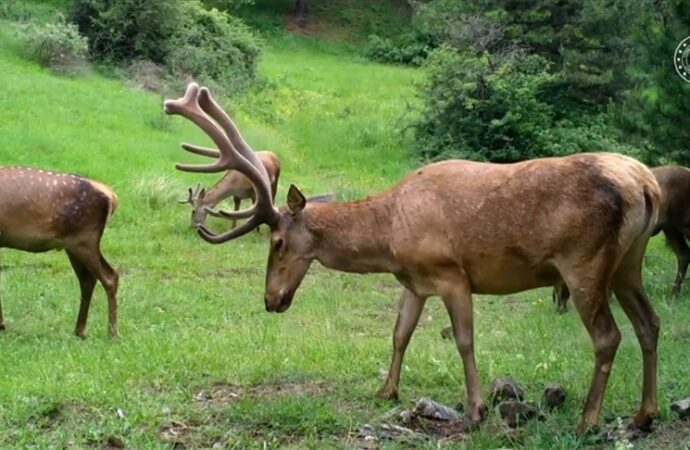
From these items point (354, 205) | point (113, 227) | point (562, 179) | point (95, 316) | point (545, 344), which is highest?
point (562, 179)

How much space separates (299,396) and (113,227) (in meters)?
10.2

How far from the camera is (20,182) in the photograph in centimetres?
1039

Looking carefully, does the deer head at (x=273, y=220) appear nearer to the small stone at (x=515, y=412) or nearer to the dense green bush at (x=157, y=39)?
the small stone at (x=515, y=412)

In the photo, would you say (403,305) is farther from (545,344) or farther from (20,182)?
(20,182)

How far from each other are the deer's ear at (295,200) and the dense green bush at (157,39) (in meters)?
23.8

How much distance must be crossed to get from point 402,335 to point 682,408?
2018mm

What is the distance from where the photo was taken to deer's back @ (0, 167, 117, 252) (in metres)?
10.3

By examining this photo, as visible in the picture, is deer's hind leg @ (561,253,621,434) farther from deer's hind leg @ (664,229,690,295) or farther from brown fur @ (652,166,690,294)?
deer's hind leg @ (664,229,690,295)

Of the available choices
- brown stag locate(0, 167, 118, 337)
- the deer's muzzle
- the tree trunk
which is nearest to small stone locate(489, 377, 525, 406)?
the deer's muzzle

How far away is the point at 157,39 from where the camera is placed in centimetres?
3238

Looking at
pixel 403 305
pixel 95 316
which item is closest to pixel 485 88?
pixel 95 316

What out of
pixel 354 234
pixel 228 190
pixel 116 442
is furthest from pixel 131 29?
pixel 116 442

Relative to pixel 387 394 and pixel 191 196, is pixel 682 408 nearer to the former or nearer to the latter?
pixel 387 394

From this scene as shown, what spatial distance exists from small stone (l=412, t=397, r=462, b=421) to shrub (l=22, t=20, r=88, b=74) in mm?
23933
